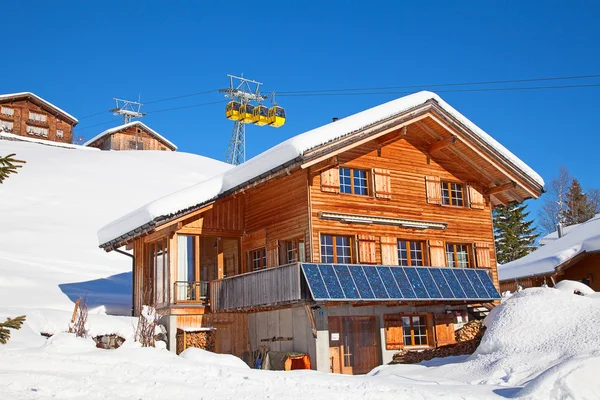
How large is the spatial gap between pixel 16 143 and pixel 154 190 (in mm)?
21450

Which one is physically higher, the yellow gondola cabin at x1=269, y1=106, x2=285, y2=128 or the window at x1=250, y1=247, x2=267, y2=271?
the yellow gondola cabin at x1=269, y1=106, x2=285, y2=128

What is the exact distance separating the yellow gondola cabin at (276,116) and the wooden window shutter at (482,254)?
137 ft

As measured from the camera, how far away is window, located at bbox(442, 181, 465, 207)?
83.2 ft

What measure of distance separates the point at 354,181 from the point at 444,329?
19.5ft

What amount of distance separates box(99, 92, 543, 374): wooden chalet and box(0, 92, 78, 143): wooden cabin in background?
160 ft

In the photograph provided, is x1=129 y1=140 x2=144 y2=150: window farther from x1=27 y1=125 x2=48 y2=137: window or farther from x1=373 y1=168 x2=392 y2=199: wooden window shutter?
x1=373 y1=168 x2=392 y2=199: wooden window shutter

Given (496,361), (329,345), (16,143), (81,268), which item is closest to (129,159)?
(16,143)

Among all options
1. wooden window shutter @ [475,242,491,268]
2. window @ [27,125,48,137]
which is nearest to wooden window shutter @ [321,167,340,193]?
wooden window shutter @ [475,242,491,268]

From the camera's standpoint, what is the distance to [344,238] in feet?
73.5

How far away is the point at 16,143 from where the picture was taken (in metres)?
67.4

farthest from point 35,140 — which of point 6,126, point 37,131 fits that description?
point 6,126

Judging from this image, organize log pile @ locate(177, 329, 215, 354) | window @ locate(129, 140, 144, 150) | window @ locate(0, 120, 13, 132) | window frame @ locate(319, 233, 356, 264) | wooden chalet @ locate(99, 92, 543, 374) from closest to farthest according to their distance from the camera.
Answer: wooden chalet @ locate(99, 92, 543, 374) → window frame @ locate(319, 233, 356, 264) → log pile @ locate(177, 329, 215, 354) → window @ locate(0, 120, 13, 132) → window @ locate(129, 140, 144, 150)

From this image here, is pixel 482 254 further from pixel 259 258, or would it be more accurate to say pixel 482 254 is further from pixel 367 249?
pixel 259 258

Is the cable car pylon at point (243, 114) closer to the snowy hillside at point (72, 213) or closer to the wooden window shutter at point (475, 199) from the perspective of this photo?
the snowy hillside at point (72, 213)
